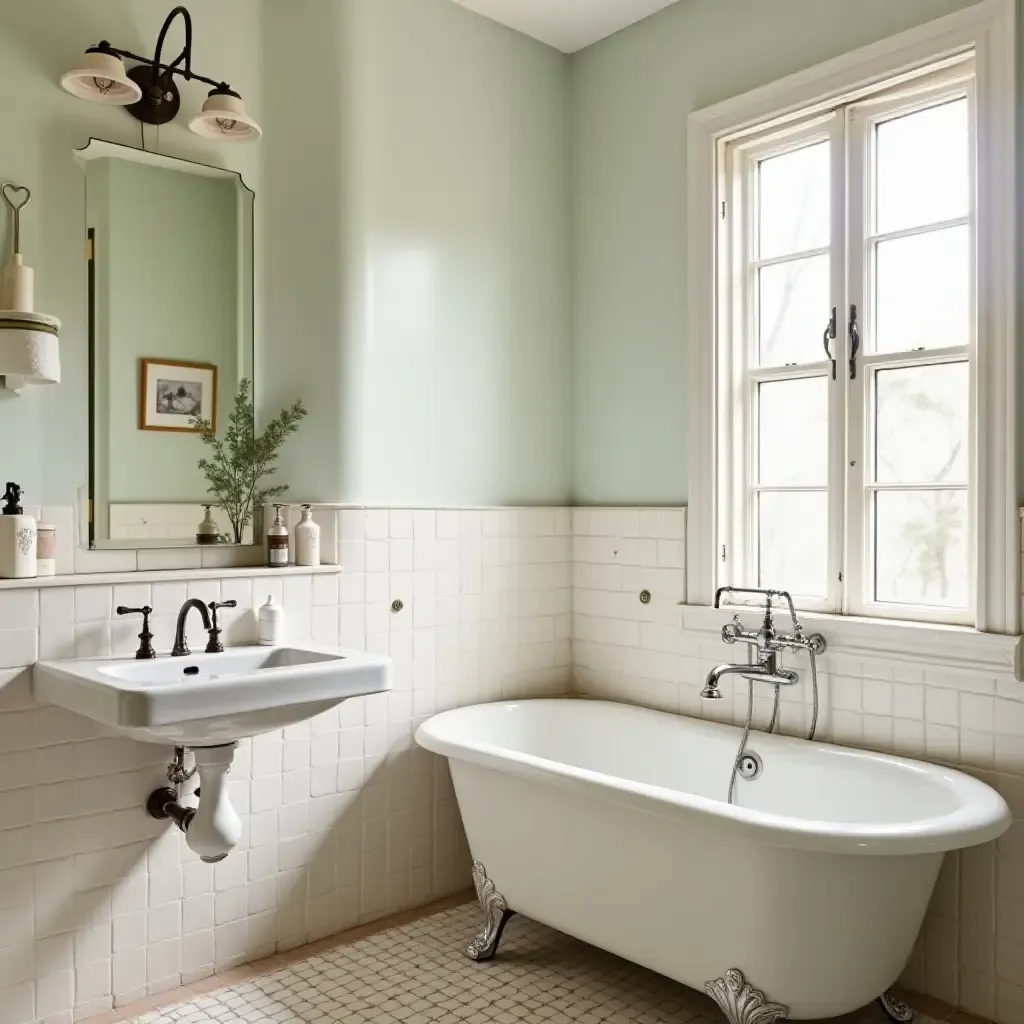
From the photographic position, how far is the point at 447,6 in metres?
3.37

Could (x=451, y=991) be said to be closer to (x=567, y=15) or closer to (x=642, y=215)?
(x=642, y=215)

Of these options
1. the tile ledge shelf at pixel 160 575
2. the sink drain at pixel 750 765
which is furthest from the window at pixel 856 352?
the tile ledge shelf at pixel 160 575

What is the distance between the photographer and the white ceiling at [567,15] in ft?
11.0

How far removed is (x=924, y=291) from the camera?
9.20 ft

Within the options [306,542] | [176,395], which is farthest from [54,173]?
[306,542]

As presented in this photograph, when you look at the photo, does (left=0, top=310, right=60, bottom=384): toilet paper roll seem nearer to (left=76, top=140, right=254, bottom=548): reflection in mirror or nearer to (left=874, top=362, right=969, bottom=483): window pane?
(left=76, top=140, right=254, bottom=548): reflection in mirror

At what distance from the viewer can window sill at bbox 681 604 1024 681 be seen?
2484 millimetres

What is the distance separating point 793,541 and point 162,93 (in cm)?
228

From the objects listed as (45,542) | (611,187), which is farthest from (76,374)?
(611,187)

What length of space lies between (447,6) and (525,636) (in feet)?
7.25

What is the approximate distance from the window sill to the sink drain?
384 mm

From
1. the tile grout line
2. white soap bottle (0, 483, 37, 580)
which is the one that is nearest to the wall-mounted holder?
white soap bottle (0, 483, 37, 580)

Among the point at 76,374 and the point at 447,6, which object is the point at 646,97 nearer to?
the point at 447,6

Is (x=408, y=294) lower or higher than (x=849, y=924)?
higher
